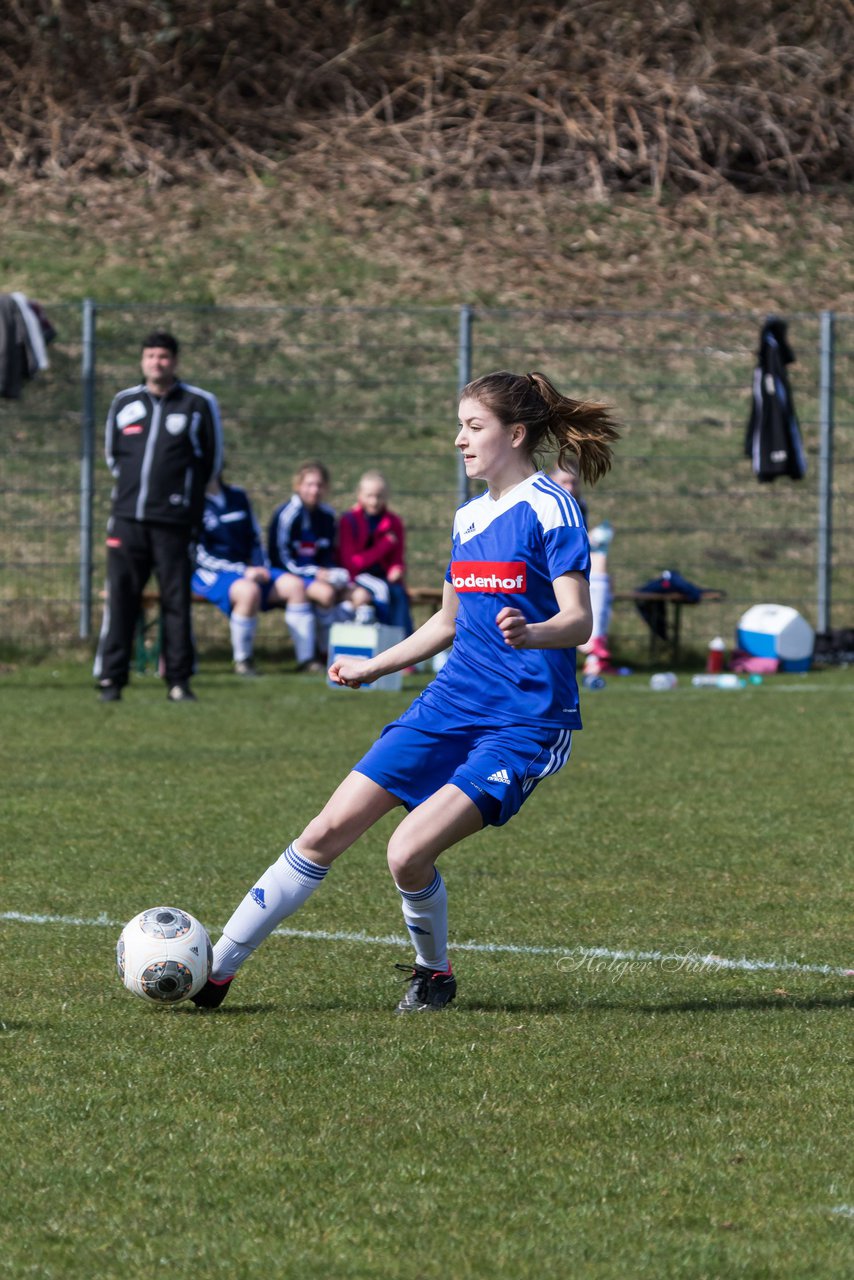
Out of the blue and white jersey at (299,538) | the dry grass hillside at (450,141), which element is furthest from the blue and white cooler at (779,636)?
the dry grass hillside at (450,141)

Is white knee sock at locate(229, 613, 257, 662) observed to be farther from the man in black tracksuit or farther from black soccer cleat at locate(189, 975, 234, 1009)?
black soccer cleat at locate(189, 975, 234, 1009)

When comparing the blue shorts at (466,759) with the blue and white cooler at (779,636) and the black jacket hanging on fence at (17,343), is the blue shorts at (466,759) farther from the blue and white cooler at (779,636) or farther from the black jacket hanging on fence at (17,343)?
the blue and white cooler at (779,636)

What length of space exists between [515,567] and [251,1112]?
5.62ft

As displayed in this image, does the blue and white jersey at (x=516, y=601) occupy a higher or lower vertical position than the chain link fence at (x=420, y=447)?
lower

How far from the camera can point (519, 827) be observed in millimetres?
8344

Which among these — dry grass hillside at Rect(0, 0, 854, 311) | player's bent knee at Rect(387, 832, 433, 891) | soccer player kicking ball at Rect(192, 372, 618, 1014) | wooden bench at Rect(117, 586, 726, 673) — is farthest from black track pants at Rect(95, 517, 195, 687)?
dry grass hillside at Rect(0, 0, 854, 311)

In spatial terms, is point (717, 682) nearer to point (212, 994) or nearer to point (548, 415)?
point (548, 415)

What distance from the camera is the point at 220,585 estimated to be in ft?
48.6

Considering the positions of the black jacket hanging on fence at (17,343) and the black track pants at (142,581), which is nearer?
the black track pants at (142,581)

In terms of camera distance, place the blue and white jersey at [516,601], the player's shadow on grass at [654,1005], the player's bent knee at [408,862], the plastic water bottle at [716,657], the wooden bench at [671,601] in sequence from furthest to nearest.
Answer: the wooden bench at [671,601], the plastic water bottle at [716,657], the player's shadow on grass at [654,1005], the blue and white jersey at [516,601], the player's bent knee at [408,862]

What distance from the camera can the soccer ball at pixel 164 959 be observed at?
502cm

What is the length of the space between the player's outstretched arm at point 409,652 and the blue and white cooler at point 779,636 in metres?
10.7

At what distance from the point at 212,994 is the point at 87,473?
11003 mm

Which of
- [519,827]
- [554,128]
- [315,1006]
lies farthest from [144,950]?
[554,128]
